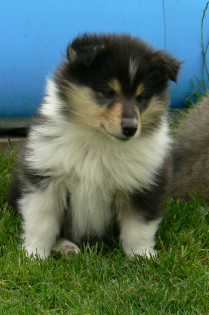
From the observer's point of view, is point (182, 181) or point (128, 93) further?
point (182, 181)

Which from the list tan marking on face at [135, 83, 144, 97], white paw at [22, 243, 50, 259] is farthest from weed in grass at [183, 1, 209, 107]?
white paw at [22, 243, 50, 259]

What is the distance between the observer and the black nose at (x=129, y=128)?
2.97 meters

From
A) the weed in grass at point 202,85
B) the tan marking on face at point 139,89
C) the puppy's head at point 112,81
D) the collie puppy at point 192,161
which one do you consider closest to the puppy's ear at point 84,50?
the puppy's head at point 112,81

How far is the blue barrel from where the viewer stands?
16.1ft

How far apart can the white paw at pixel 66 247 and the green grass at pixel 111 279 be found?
2.6 inches

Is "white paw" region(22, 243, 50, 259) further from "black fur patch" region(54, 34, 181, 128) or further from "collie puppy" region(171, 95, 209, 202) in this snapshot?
"collie puppy" region(171, 95, 209, 202)

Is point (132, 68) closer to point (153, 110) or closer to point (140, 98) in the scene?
point (140, 98)

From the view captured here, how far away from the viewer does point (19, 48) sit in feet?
16.2

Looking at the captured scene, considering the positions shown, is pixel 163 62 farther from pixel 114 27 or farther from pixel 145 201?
pixel 114 27

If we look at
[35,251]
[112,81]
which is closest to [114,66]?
[112,81]

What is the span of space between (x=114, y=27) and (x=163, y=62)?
216cm

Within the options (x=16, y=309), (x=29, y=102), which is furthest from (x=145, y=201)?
(x=29, y=102)

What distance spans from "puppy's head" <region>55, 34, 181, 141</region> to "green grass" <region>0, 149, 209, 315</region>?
3.02 ft

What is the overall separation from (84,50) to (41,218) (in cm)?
127
